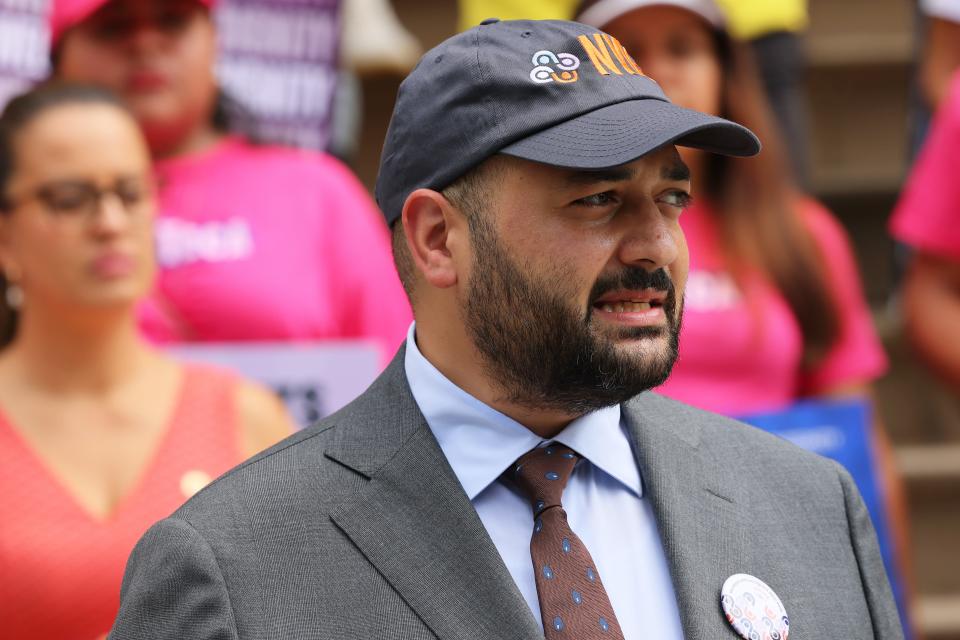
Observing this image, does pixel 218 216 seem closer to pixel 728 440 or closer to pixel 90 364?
pixel 90 364

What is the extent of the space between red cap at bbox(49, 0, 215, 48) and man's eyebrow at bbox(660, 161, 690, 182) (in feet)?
7.11

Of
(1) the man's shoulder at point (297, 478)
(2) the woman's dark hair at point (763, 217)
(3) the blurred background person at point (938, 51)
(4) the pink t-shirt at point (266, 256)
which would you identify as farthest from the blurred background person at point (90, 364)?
(3) the blurred background person at point (938, 51)

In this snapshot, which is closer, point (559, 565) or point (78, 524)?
point (559, 565)

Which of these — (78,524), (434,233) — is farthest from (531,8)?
(434,233)

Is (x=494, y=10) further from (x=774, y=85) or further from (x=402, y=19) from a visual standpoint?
(x=402, y=19)

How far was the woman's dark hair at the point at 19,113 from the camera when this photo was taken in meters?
3.14

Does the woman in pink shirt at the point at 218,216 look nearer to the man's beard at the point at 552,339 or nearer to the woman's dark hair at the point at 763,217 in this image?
the woman's dark hair at the point at 763,217

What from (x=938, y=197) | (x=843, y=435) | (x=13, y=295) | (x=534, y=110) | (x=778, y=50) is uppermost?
(x=534, y=110)

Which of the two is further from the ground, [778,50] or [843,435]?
[778,50]

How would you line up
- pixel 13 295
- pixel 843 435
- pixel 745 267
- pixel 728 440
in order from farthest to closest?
pixel 745 267, pixel 843 435, pixel 13 295, pixel 728 440

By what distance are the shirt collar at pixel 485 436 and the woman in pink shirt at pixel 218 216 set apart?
1.59 metres

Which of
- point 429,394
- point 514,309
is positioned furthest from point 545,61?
point 429,394

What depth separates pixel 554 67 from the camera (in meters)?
1.90

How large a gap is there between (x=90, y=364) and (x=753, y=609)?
170cm
